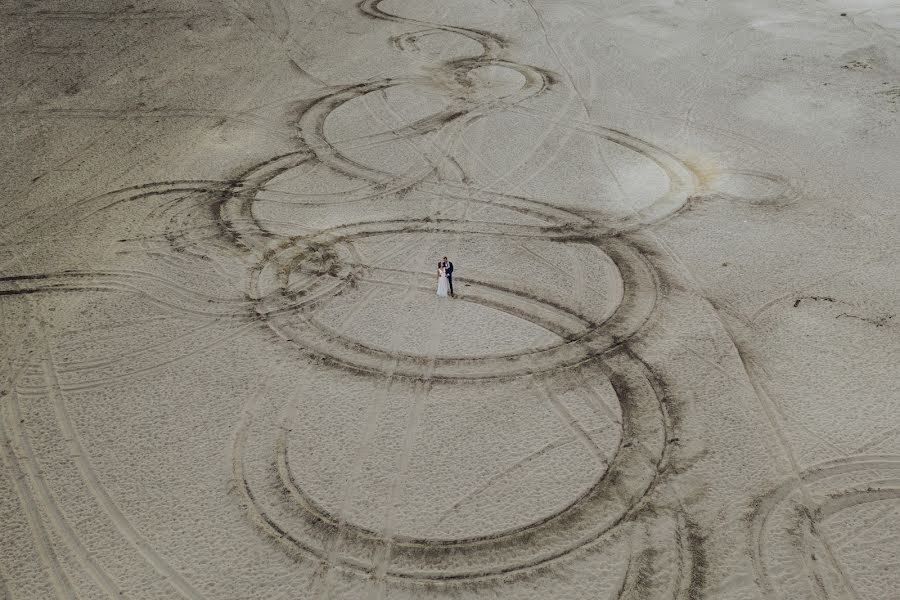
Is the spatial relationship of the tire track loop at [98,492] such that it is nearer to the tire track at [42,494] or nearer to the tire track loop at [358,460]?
the tire track at [42,494]

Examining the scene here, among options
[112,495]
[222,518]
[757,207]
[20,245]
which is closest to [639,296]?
[757,207]

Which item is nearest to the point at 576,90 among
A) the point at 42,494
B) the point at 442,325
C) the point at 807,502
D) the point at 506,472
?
the point at 442,325

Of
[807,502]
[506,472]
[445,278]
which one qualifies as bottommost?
[506,472]

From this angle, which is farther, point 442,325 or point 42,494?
point 442,325

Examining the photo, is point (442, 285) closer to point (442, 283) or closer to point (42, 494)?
point (442, 283)

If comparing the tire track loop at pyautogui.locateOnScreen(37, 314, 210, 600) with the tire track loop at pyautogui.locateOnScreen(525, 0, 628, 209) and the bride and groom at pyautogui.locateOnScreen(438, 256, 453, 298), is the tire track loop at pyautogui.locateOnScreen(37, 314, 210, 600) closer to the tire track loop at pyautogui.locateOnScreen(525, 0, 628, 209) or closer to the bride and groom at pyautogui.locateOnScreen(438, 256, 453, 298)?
the bride and groom at pyautogui.locateOnScreen(438, 256, 453, 298)

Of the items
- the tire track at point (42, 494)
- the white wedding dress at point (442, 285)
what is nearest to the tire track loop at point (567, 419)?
the white wedding dress at point (442, 285)

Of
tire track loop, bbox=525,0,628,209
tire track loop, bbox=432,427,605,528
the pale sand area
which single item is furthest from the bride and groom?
tire track loop, bbox=525,0,628,209
